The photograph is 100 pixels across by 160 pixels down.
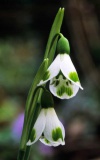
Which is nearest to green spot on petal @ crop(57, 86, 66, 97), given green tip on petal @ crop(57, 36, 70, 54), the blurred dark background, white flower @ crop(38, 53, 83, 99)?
white flower @ crop(38, 53, 83, 99)

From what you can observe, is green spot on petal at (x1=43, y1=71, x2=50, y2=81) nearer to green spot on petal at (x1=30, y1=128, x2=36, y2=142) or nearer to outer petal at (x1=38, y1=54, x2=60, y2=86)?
outer petal at (x1=38, y1=54, x2=60, y2=86)

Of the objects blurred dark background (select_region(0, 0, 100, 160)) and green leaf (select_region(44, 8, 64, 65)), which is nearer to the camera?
green leaf (select_region(44, 8, 64, 65))

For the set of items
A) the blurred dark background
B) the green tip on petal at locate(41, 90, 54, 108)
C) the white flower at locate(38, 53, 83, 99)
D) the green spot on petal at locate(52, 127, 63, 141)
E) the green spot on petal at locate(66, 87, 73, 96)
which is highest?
the blurred dark background

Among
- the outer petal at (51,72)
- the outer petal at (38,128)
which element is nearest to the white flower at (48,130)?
the outer petal at (38,128)

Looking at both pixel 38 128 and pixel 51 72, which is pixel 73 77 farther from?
pixel 38 128

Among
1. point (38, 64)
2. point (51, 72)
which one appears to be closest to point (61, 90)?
point (51, 72)

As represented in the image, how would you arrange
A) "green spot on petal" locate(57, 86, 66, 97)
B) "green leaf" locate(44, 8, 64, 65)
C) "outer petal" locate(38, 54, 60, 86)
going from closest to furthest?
"outer petal" locate(38, 54, 60, 86) → "green spot on petal" locate(57, 86, 66, 97) → "green leaf" locate(44, 8, 64, 65)

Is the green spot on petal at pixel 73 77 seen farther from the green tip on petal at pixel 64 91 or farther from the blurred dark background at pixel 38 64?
the blurred dark background at pixel 38 64
